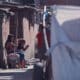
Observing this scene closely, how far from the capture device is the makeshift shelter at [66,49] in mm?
4500

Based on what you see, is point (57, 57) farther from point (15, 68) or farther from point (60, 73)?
point (15, 68)

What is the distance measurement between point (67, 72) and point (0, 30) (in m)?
14.1

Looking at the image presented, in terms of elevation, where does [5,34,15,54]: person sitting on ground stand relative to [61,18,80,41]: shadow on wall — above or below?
below

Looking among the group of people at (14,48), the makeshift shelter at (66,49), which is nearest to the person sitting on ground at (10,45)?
the group of people at (14,48)

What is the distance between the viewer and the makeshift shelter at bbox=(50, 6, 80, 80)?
450 centimetres

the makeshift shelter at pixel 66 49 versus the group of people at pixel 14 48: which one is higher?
the makeshift shelter at pixel 66 49

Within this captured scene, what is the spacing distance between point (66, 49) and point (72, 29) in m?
0.23

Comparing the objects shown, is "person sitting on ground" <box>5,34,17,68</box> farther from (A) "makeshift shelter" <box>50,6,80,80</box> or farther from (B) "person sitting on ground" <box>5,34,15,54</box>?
(A) "makeshift shelter" <box>50,6,80,80</box>

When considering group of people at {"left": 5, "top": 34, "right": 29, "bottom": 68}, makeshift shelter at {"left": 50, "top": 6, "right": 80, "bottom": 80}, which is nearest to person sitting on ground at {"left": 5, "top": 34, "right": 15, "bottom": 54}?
group of people at {"left": 5, "top": 34, "right": 29, "bottom": 68}

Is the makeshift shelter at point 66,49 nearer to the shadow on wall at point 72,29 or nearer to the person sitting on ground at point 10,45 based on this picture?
the shadow on wall at point 72,29

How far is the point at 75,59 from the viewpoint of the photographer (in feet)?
15.0

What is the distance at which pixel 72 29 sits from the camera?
182 inches

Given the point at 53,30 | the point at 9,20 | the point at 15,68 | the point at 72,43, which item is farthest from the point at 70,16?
the point at 9,20

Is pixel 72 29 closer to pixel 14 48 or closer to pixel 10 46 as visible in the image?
pixel 14 48
